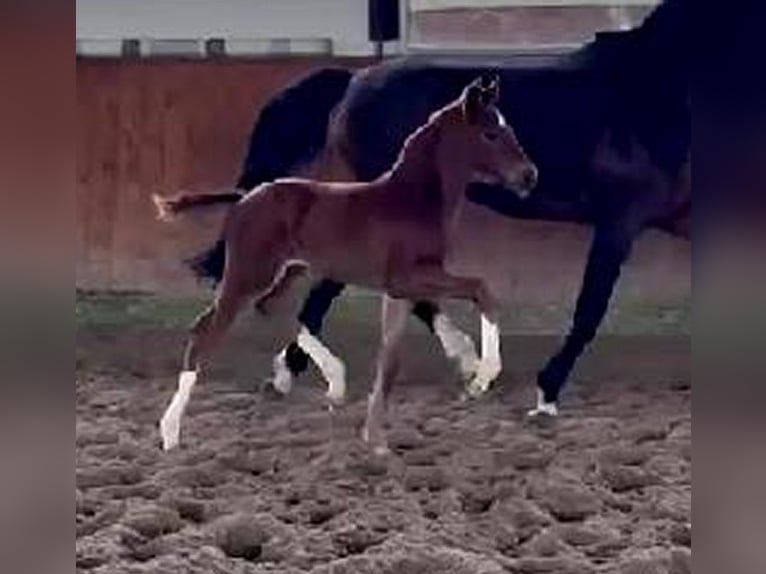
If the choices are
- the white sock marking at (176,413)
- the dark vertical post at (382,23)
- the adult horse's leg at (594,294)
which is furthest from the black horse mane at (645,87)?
the white sock marking at (176,413)

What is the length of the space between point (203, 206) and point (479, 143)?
0.51 metres

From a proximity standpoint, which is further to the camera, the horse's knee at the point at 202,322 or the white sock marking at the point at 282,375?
the white sock marking at the point at 282,375

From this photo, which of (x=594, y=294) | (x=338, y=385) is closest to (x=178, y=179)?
(x=338, y=385)

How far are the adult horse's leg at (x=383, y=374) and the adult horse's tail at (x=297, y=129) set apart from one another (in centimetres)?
37

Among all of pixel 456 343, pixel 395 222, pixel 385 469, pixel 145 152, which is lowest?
pixel 385 469

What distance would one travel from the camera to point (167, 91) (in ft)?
8.84

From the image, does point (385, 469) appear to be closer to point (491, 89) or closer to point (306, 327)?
point (306, 327)

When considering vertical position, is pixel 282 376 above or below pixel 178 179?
→ below

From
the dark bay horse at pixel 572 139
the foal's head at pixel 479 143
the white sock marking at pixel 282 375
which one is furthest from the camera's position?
the white sock marking at pixel 282 375

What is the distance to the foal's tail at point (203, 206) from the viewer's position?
2320mm

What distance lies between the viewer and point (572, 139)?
2447 mm

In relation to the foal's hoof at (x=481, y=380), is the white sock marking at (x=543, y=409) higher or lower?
lower

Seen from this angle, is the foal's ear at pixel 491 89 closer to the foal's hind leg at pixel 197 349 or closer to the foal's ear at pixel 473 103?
the foal's ear at pixel 473 103
